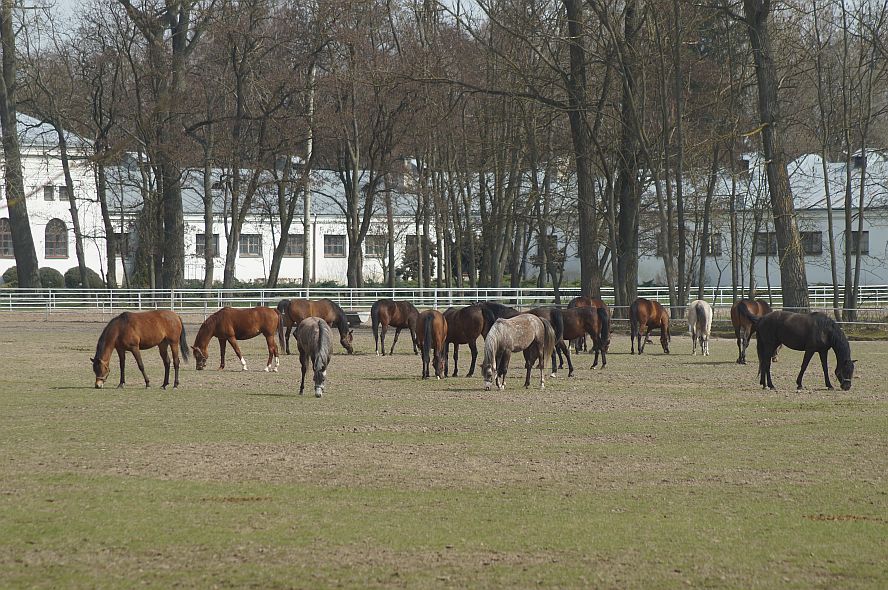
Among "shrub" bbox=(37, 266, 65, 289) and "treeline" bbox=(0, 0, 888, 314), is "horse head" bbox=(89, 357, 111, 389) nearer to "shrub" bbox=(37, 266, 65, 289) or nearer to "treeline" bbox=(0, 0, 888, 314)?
"treeline" bbox=(0, 0, 888, 314)

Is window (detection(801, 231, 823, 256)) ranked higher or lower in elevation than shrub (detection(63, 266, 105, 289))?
higher

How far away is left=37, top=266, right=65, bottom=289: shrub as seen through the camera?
6738 centimetres

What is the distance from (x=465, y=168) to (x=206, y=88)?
13.3 m

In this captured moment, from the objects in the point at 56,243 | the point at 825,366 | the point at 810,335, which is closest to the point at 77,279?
the point at 56,243

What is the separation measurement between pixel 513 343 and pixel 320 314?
987 centimetres

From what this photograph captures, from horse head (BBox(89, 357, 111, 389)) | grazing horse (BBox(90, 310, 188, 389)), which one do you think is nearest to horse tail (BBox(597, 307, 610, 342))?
grazing horse (BBox(90, 310, 188, 389))

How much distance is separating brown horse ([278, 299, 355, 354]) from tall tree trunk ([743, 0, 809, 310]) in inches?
611

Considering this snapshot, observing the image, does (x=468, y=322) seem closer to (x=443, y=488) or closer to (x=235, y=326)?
(x=235, y=326)

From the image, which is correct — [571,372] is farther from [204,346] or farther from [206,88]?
[206,88]

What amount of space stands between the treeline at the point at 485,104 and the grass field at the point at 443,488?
2009cm

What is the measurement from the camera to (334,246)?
78.6 m

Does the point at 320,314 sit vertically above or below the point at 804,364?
above

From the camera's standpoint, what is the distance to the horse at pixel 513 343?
18.8 metres

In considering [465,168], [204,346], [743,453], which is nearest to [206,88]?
[465,168]
